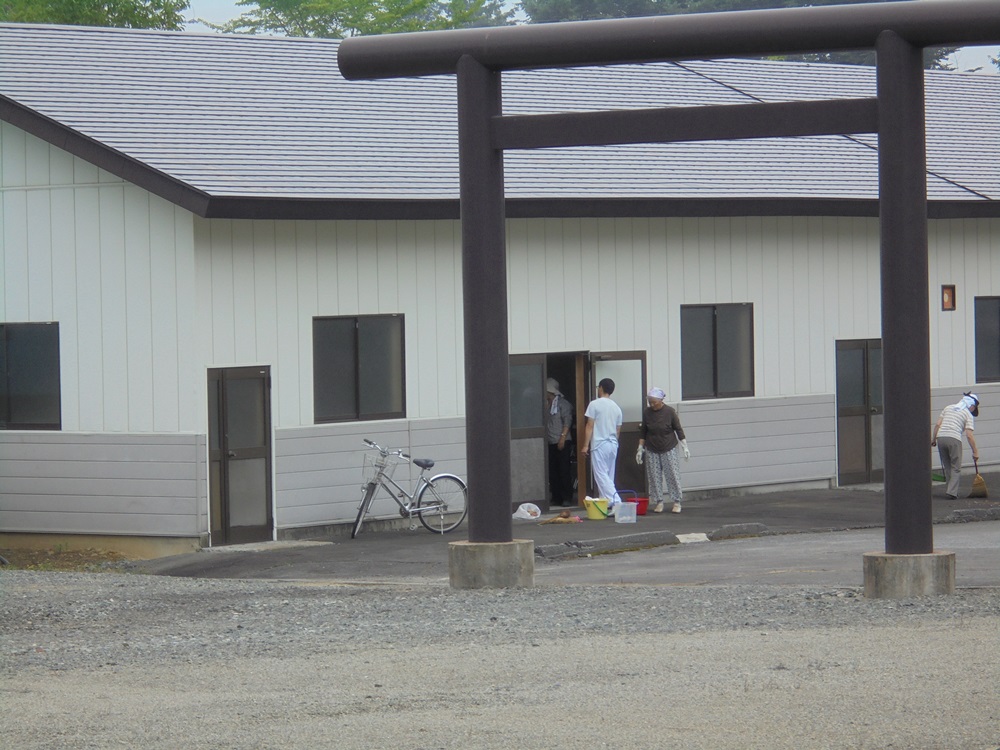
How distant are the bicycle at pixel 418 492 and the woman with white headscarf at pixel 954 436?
7149mm

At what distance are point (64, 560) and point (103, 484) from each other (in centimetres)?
103

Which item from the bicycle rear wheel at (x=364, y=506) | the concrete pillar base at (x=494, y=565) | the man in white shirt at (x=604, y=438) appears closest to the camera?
the concrete pillar base at (x=494, y=565)

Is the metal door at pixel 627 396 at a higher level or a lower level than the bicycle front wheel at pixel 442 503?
higher

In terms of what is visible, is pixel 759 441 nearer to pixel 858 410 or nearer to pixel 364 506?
pixel 858 410

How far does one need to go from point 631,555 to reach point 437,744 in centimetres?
984

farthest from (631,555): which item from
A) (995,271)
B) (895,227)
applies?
(995,271)

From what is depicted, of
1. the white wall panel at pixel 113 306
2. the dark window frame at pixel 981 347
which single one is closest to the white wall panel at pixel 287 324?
the white wall panel at pixel 113 306

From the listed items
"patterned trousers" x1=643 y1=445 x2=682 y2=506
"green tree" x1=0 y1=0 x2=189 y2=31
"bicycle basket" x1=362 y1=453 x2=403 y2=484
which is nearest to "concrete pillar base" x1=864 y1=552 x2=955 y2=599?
"bicycle basket" x1=362 y1=453 x2=403 y2=484

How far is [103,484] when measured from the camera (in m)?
18.6

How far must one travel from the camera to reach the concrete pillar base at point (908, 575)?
37.7 feet

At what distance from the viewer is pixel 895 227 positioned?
11.5 m

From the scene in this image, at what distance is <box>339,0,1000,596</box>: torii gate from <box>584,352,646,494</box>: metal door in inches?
353

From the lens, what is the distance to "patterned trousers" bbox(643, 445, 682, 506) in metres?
20.8

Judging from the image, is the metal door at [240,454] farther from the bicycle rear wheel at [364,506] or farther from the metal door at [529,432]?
the metal door at [529,432]
